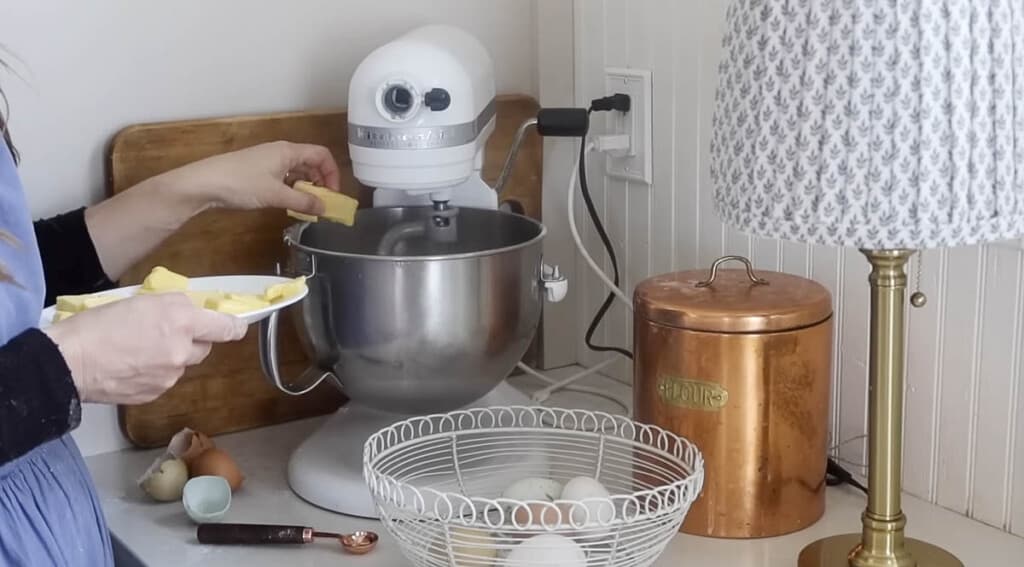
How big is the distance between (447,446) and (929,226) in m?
0.57

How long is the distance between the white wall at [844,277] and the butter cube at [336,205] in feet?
1.20

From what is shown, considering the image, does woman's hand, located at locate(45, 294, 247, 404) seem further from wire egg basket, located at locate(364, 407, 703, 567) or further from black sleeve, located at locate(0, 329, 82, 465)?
wire egg basket, located at locate(364, 407, 703, 567)

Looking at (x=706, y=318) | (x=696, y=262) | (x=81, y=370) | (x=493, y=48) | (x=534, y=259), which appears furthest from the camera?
(x=493, y=48)

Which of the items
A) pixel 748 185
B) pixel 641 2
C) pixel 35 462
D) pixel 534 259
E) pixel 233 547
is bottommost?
pixel 233 547

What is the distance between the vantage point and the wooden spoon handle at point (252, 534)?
105 cm

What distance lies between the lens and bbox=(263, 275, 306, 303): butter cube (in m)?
0.99

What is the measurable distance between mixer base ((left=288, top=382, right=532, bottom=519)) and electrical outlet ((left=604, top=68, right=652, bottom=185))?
302mm

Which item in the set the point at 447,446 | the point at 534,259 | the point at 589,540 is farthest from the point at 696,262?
the point at 589,540

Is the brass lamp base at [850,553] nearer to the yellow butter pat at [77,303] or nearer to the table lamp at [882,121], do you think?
the table lamp at [882,121]

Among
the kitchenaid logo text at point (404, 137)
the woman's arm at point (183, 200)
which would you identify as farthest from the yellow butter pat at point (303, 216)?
the kitchenaid logo text at point (404, 137)

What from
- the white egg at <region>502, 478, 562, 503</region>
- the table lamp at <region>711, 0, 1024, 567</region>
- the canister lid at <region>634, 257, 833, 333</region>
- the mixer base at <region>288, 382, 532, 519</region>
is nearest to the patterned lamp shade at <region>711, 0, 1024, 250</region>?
the table lamp at <region>711, 0, 1024, 567</region>

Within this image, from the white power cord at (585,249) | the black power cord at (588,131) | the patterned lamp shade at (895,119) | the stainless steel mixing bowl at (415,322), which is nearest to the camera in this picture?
the patterned lamp shade at (895,119)

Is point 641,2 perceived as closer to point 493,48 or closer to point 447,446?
point 493,48

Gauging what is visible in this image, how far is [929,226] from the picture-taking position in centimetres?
76
